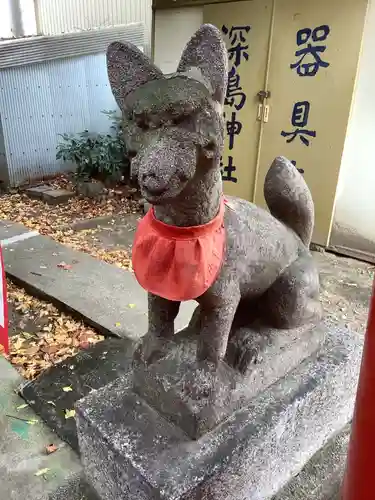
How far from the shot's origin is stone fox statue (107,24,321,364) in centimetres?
88

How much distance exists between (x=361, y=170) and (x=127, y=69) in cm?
329

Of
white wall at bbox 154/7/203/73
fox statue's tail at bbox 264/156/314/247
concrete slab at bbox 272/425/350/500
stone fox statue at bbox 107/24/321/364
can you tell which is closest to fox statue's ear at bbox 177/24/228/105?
stone fox statue at bbox 107/24/321/364

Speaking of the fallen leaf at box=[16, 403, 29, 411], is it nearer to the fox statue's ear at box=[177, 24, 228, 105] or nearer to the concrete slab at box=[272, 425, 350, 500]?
the concrete slab at box=[272, 425, 350, 500]

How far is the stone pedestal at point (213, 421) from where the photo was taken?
1.22 meters

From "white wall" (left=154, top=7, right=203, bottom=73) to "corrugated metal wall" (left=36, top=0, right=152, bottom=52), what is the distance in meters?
1.66

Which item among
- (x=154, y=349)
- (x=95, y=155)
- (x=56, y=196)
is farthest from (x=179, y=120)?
(x=95, y=155)

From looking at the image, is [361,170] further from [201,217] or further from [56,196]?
[56,196]

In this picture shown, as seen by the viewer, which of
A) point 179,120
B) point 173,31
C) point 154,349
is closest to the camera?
point 179,120

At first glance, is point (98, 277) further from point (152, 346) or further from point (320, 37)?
point (320, 37)

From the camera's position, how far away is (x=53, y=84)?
19.9ft

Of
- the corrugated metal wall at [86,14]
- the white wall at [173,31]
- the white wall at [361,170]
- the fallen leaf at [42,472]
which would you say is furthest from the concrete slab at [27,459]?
the corrugated metal wall at [86,14]

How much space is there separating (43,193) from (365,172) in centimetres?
384

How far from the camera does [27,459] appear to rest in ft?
6.27

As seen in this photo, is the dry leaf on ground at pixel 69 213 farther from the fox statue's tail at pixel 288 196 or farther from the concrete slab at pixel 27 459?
the fox statue's tail at pixel 288 196
